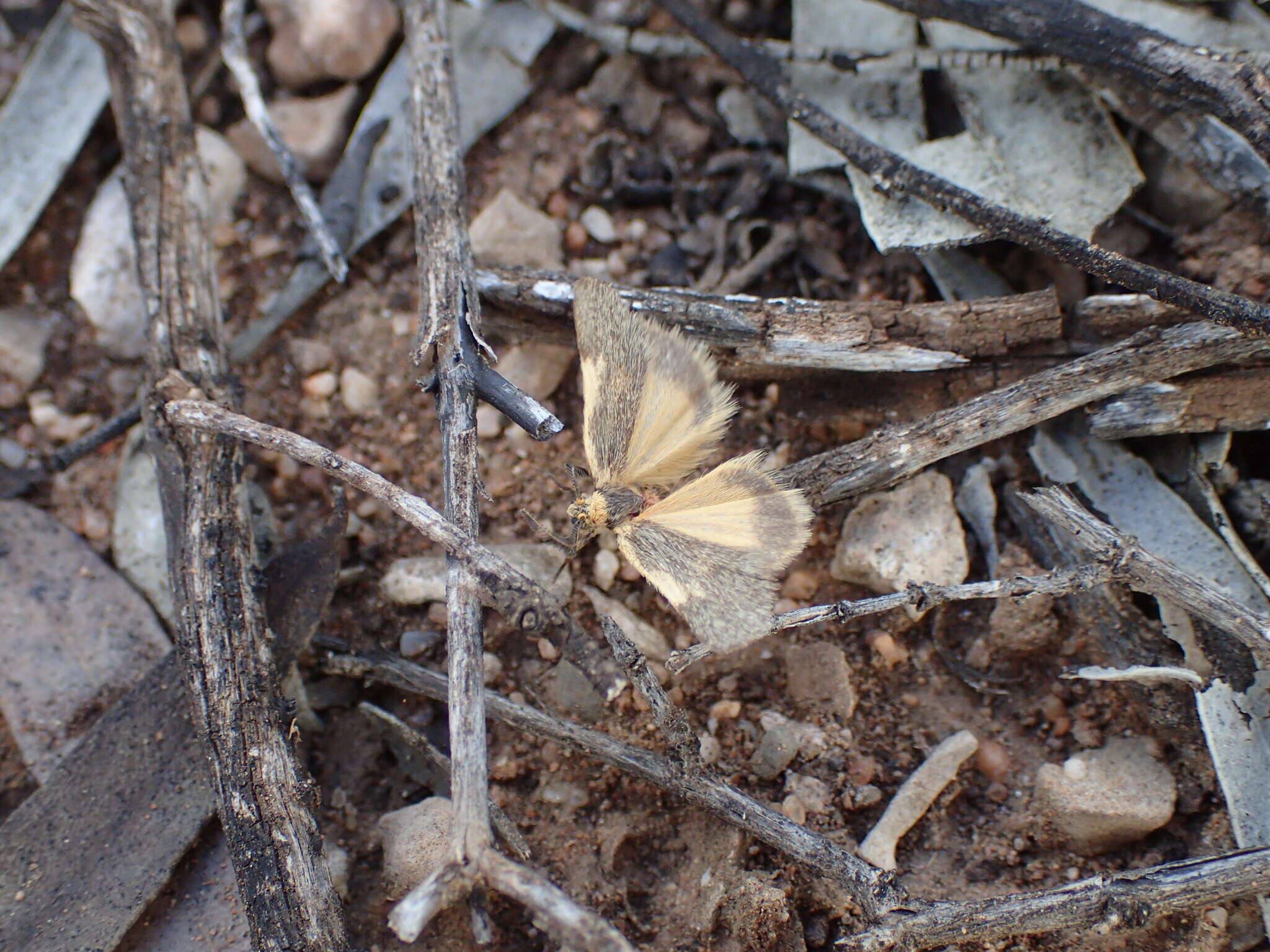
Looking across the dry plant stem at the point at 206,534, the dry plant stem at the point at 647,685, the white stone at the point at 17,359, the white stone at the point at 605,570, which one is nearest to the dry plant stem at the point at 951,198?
the white stone at the point at 605,570

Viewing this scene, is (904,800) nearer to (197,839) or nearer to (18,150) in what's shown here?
(197,839)

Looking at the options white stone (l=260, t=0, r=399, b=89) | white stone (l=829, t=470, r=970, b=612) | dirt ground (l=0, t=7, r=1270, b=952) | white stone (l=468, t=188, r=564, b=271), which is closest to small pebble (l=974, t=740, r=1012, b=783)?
dirt ground (l=0, t=7, r=1270, b=952)

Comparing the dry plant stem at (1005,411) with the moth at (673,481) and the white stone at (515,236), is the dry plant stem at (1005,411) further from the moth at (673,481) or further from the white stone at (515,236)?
the white stone at (515,236)

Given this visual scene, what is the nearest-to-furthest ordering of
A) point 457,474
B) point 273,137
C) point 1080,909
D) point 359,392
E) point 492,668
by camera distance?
point 1080,909, point 457,474, point 492,668, point 359,392, point 273,137

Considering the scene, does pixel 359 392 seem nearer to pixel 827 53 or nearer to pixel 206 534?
pixel 206 534

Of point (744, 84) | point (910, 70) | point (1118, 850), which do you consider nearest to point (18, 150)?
point (744, 84)

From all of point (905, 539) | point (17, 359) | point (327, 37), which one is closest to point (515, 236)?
point (327, 37)
